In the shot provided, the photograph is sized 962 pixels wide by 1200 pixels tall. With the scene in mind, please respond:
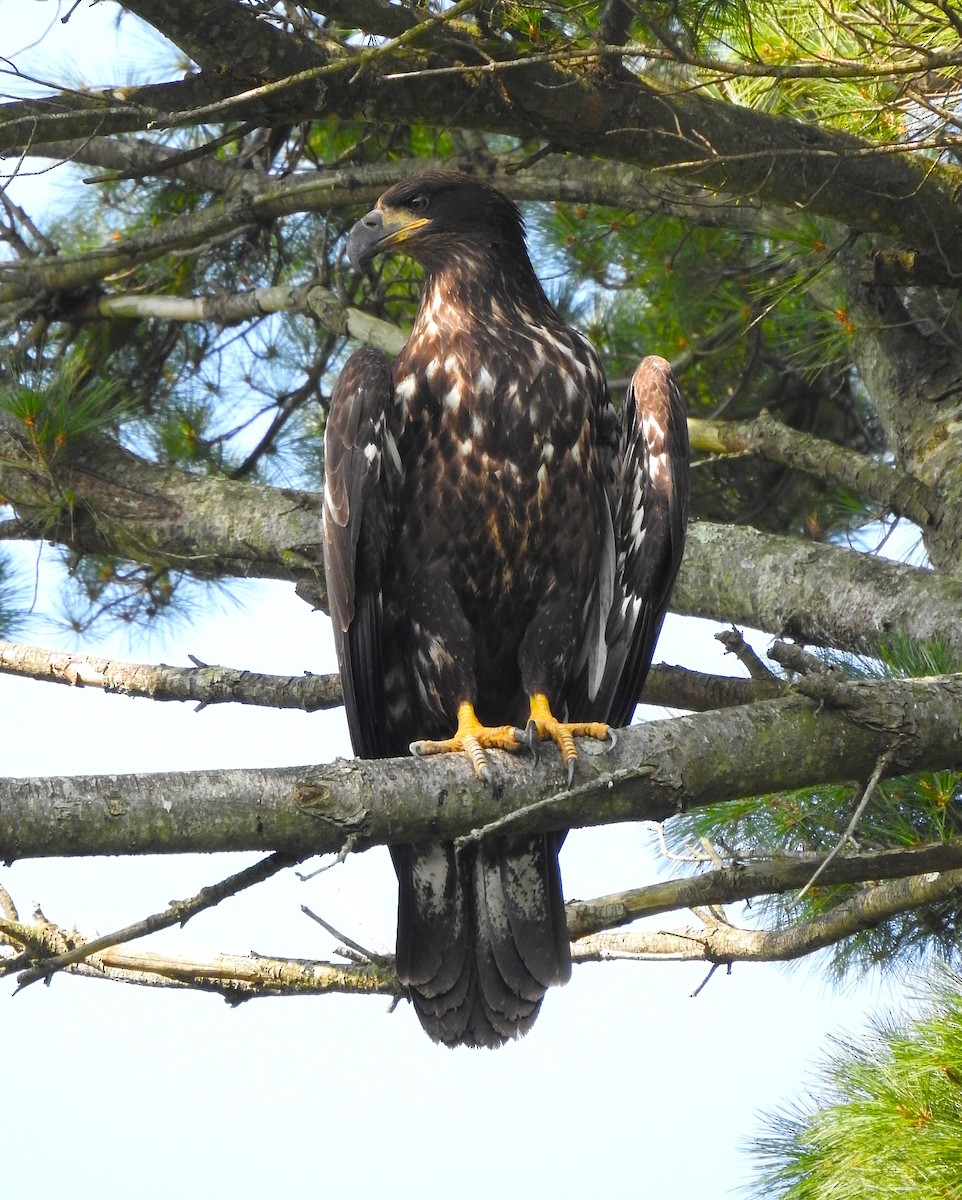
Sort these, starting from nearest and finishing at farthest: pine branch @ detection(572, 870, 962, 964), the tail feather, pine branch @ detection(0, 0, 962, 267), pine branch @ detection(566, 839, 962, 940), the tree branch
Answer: pine branch @ detection(566, 839, 962, 940) → pine branch @ detection(572, 870, 962, 964) → pine branch @ detection(0, 0, 962, 267) → the tail feather → the tree branch

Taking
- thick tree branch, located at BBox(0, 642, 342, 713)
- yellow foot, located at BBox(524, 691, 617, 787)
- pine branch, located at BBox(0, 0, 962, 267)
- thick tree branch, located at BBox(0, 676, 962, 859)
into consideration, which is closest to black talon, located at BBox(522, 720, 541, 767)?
yellow foot, located at BBox(524, 691, 617, 787)

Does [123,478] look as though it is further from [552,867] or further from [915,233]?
[915,233]

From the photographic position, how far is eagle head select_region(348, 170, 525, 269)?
4.51 metres

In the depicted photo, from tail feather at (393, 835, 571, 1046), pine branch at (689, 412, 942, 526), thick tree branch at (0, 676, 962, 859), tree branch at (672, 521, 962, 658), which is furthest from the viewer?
pine branch at (689, 412, 942, 526)

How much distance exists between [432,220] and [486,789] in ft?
7.33

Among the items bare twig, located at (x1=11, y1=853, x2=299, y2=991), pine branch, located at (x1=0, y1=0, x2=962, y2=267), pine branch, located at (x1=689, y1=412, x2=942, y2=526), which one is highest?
pine branch, located at (x1=0, y1=0, x2=962, y2=267)

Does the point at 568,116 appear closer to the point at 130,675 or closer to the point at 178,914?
the point at 130,675

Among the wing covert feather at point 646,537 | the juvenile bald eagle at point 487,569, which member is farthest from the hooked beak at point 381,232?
the wing covert feather at point 646,537

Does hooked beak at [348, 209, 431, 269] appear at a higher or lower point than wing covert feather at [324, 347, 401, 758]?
higher

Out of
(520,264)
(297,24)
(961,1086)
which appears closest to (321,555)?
(520,264)

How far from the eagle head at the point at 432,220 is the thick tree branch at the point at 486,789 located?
1.85 m

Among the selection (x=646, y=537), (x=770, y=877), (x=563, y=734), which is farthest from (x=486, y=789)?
(x=646, y=537)

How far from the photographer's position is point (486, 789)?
9.77 feet

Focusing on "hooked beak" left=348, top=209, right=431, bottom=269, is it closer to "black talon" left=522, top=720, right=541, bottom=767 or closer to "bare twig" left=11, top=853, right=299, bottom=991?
"black talon" left=522, top=720, right=541, bottom=767
